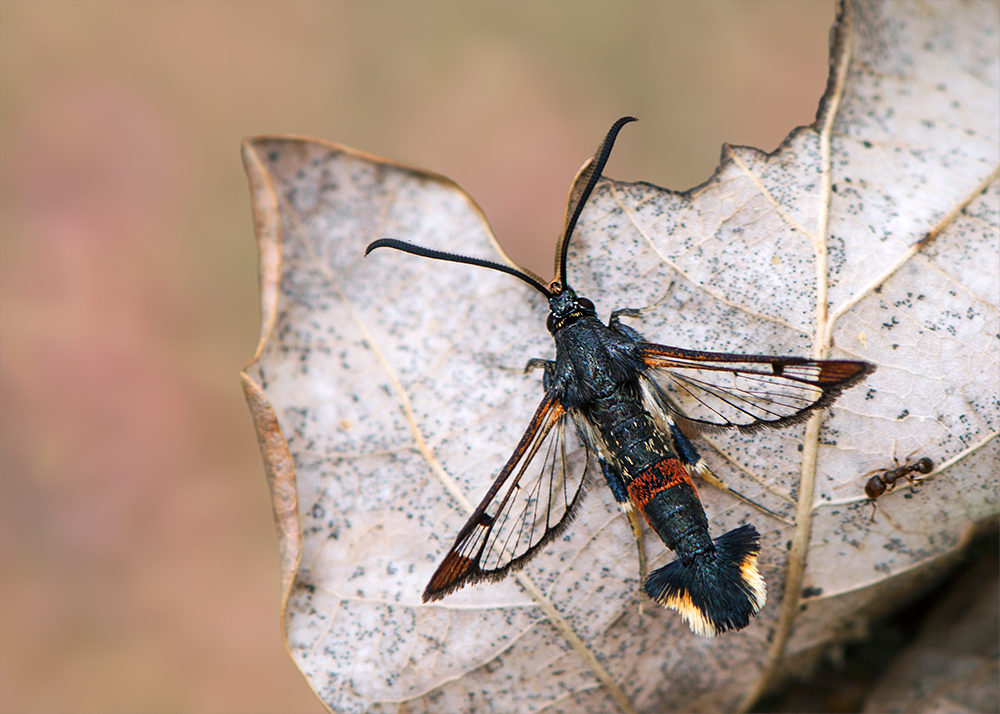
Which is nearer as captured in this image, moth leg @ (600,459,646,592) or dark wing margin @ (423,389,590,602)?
dark wing margin @ (423,389,590,602)

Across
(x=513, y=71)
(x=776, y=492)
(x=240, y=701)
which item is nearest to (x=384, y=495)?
(x=776, y=492)

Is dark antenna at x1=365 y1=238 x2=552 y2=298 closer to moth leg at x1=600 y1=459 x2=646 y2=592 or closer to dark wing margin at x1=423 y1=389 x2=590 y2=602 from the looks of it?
dark wing margin at x1=423 y1=389 x2=590 y2=602

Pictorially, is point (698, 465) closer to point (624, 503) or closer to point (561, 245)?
point (624, 503)

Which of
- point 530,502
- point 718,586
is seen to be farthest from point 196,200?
point 718,586

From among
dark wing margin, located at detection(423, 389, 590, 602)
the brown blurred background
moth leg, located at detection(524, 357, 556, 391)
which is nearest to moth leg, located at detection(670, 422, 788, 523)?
dark wing margin, located at detection(423, 389, 590, 602)

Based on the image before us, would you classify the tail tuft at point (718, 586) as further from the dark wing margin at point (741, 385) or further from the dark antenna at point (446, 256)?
the dark antenna at point (446, 256)

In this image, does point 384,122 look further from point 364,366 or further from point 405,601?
point 405,601
